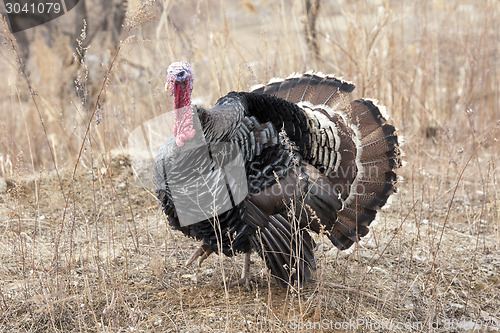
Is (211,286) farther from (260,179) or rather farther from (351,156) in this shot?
(351,156)

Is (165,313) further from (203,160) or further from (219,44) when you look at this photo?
(219,44)

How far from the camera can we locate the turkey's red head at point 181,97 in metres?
3.02

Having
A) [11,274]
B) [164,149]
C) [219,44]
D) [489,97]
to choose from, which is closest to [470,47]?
[489,97]

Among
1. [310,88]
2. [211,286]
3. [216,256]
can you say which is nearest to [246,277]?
[211,286]

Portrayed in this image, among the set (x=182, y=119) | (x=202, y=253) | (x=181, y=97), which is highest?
(x=181, y=97)

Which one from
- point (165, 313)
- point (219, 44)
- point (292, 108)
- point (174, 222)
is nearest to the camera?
A: point (165, 313)

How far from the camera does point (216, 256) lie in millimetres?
3852

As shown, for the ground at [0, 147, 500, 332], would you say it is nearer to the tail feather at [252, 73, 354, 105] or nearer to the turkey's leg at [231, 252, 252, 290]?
the turkey's leg at [231, 252, 252, 290]

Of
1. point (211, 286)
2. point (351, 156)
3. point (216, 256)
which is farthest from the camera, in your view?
point (216, 256)

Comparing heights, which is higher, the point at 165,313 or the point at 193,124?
the point at 193,124

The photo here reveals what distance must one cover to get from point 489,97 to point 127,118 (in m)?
4.47

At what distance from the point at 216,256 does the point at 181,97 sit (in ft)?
4.54

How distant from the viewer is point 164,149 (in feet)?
10.3

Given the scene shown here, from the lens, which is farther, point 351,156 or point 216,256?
point 216,256
